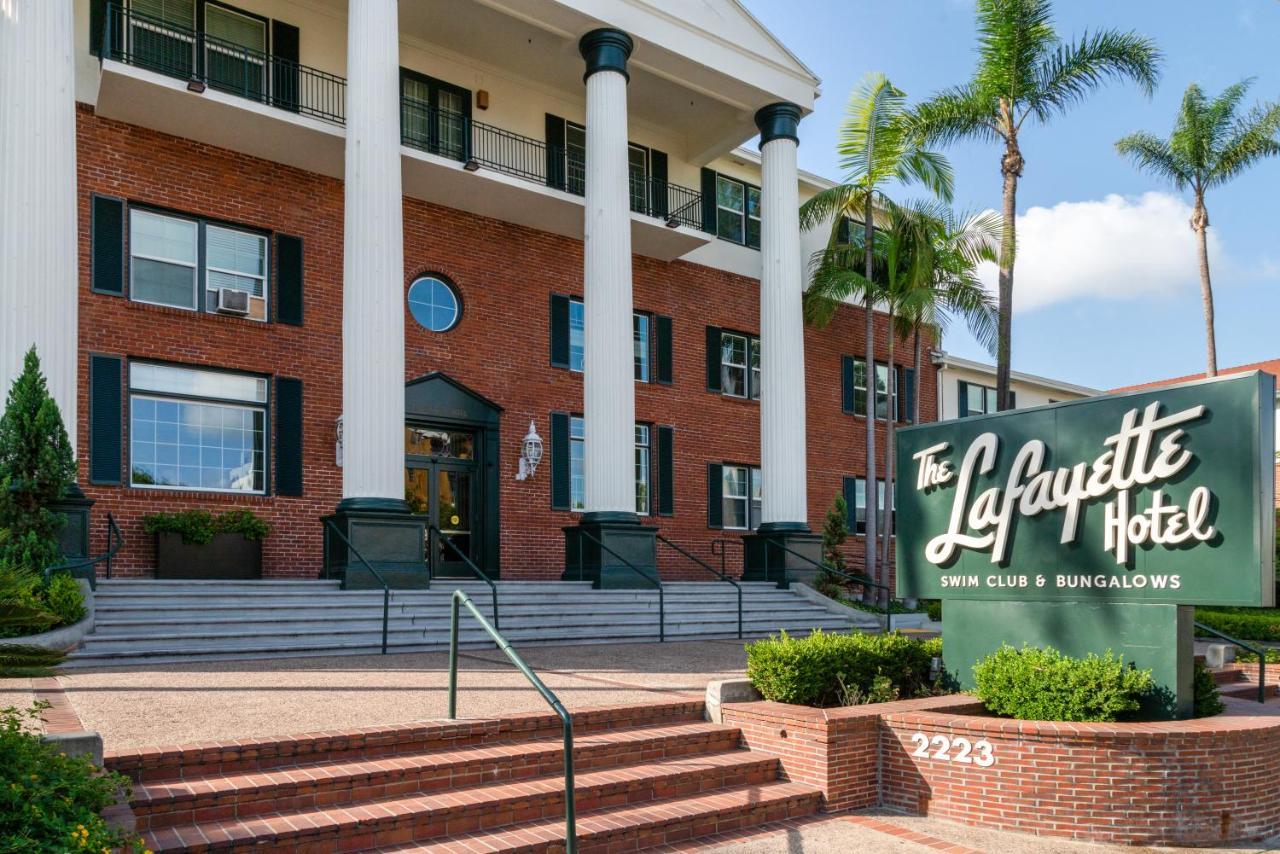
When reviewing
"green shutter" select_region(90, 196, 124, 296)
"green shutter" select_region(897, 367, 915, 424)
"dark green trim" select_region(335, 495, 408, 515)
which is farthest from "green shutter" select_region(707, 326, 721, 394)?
"green shutter" select_region(90, 196, 124, 296)

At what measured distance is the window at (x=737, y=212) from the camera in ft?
79.6

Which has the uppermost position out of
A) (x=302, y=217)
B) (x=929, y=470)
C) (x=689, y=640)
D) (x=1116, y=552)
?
(x=302, y=217)

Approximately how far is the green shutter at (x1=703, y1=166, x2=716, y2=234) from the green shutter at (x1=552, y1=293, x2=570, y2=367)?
15.4 ft

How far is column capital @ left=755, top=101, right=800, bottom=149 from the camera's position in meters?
21.1

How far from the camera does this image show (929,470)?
10461 millimetres

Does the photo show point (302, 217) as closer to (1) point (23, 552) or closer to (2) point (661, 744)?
(1) point (23, 552)

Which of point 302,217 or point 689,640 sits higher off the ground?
point 302,217

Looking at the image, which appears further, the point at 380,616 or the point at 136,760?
the point at 380,616

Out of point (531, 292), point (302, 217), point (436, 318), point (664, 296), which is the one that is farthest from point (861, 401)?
point (302, 217)

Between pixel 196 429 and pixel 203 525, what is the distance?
5.44 ft

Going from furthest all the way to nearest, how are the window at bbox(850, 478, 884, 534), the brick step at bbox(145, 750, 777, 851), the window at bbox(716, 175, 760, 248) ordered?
the window at bbox(850, 478, 884, 534)
the window at bbox(716, 175, 760, 248)
the brick step at bbox(145, 750, 777, 851)

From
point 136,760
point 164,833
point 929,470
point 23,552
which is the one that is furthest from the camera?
point 23,552

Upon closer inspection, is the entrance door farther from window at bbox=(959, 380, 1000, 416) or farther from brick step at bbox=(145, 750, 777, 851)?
window at bbox=(959, 380, 1000, 416)

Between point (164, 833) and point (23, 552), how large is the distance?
679 cm
